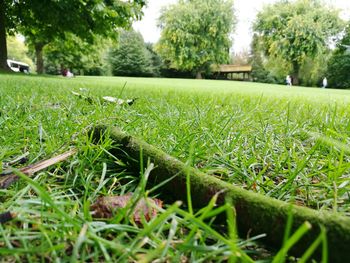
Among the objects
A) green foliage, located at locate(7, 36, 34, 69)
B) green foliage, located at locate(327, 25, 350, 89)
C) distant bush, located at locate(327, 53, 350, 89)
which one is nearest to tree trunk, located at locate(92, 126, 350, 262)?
green foliage, located at locate(327, 25, 350, 89)

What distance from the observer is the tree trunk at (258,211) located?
1.58ft

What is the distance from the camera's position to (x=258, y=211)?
599 mm

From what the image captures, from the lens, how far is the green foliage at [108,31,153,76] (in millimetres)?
52812

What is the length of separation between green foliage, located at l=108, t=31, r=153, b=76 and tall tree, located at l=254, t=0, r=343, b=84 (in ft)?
67.3

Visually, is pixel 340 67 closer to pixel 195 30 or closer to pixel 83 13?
pixel 195 30

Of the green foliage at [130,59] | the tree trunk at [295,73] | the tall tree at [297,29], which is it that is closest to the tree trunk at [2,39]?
the tall tree at [297,29]

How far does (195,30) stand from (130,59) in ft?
47.2

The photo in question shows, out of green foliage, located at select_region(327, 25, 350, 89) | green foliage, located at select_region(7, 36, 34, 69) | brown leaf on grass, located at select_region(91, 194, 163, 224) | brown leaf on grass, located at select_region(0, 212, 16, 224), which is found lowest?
brown leaf on grass, located at select_region(91, 194, 163, 224)

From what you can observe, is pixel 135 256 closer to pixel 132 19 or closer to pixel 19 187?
pixel 19 187

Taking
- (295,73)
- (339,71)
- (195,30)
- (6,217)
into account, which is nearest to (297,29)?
(295,73)

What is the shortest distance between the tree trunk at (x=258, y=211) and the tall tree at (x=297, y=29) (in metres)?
40.8

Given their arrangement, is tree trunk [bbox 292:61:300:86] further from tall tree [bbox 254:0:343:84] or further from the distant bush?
the distant bush

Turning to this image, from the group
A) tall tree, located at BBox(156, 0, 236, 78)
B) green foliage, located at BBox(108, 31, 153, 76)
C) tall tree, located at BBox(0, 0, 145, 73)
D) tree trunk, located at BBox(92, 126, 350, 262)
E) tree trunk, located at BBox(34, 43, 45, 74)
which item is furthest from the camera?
green foliage, located at BBox(108, 31, 153, 76)

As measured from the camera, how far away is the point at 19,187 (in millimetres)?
868
